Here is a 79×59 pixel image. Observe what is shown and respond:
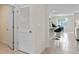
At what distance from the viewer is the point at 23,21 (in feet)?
6.59

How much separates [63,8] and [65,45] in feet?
2.09

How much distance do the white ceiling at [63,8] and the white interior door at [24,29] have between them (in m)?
0.43

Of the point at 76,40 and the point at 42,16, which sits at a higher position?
the point at 42,16

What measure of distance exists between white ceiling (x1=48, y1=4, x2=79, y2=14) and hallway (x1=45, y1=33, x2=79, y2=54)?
41 cm

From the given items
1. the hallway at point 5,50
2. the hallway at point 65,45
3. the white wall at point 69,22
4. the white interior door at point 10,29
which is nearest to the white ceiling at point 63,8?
the white wall at point 69,22

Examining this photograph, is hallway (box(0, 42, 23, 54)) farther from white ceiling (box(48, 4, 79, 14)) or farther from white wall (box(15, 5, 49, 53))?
white ceiling (box(48, 4, 79, 14))

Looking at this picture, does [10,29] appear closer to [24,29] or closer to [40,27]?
[24,29]

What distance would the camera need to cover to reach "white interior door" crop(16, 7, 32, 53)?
6.54 feet

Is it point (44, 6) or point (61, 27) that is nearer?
point (44, 6)

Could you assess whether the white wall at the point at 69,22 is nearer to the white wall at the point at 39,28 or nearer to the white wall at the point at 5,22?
the white wall at the point at 39,28

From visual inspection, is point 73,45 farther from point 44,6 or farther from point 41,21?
point 44,6

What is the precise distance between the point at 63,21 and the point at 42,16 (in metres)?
0.38

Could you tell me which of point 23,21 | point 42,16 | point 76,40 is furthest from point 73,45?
point 23,21

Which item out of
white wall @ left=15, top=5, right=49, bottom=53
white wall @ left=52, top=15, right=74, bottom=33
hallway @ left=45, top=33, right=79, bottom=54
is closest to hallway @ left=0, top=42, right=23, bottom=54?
white wall @ left=15, top=5, right=49, bottom=53
